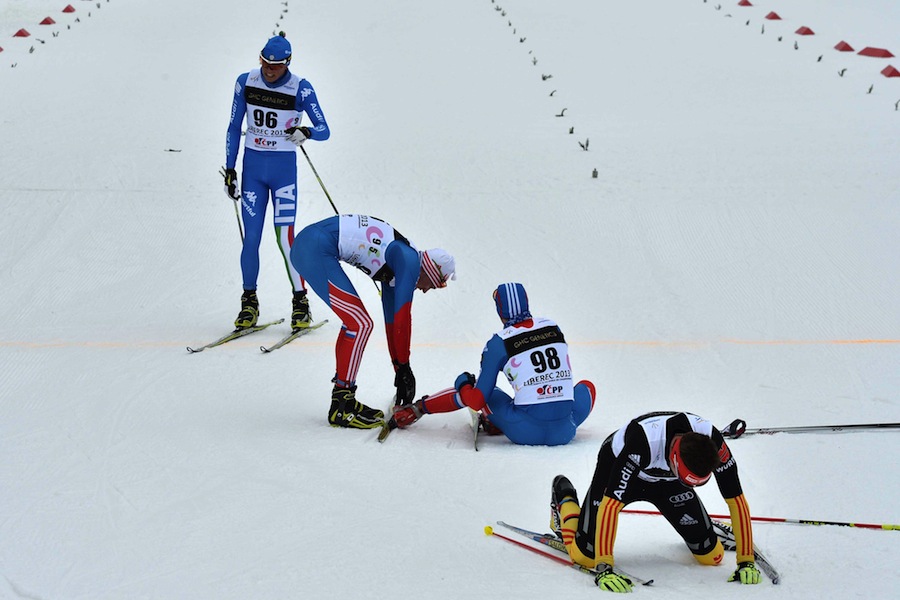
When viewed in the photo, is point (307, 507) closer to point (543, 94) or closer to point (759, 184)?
point (759, 184)

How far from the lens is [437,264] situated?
557cm

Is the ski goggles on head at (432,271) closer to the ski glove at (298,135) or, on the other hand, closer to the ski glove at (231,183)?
the ski glove at (298,135)

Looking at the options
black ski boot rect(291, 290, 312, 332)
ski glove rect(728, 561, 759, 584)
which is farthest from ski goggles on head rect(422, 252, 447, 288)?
ski glove rect(728, 561, 759, 584)

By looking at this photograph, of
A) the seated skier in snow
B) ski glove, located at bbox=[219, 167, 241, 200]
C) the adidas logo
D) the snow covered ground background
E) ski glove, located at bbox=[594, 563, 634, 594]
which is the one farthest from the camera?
ski glove, located at bbox=[219, 167, 241, 200]

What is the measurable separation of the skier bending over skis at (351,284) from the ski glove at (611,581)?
2075 mm

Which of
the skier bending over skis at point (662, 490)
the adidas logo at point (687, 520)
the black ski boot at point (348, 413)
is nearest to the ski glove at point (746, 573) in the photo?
the skier bending over skis at point (662, 490)

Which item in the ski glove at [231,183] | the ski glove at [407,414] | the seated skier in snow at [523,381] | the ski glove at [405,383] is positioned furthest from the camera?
the ski glove at [231,183]

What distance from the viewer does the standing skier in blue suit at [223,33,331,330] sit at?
6859 mm

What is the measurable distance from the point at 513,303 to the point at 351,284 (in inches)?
38.0

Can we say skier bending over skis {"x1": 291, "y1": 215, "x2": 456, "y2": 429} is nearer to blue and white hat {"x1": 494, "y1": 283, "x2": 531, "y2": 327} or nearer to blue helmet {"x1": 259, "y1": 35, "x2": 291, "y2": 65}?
blue and white hat {"x1": 494, "y1": 283, "x2": 531, "y2": 327}

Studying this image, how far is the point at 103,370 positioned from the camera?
6.48 m

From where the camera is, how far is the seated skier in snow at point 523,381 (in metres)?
5.14

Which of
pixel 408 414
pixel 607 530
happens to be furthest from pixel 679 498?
pixel 408 414

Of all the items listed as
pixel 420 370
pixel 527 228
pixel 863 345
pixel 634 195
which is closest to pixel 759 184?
pixel 634 195
